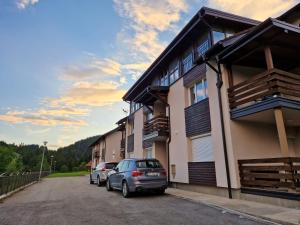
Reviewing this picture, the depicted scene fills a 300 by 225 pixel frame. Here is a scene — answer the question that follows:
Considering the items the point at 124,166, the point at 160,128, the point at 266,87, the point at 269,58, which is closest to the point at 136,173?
the point at 124,166

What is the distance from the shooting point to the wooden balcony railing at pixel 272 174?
23.3 ft

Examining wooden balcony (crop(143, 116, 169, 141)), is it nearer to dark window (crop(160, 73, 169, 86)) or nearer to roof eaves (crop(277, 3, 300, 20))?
dark window (crop(160, 73, 169, 86))

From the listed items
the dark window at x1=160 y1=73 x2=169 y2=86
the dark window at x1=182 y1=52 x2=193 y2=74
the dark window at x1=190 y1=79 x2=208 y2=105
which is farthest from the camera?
the dark window at x1=160 y1=73 x2=169 y2=86

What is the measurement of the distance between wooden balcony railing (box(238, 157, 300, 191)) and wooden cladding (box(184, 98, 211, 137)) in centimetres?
287

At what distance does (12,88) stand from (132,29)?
38.0 feet

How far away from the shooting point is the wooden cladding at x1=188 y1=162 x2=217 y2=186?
10.5m

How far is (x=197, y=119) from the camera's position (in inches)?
478

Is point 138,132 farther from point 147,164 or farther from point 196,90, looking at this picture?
point 147,164

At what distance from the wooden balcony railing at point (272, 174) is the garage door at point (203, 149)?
2026mm

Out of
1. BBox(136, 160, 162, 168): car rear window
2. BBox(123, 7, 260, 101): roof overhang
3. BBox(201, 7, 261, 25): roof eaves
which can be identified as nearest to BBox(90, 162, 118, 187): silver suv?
BBox(136, 160, 162, 168): car rear window

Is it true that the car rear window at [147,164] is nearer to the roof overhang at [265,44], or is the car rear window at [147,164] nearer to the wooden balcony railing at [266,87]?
the wooden balcony railing at [266,87]

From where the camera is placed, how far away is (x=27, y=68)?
54.1ft

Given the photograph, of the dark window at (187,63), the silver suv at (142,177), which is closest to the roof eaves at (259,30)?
the dark window at (187,63)

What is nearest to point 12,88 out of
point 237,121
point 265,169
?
point 237,121
